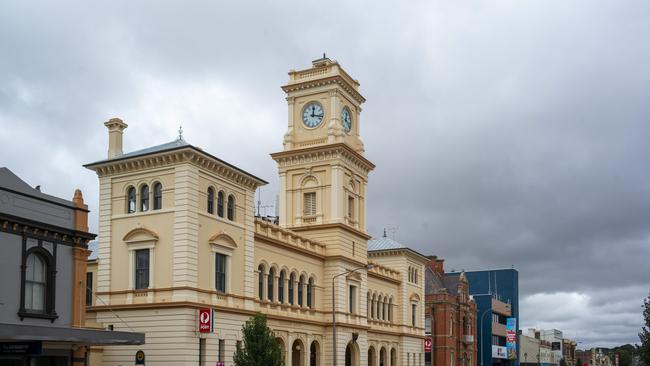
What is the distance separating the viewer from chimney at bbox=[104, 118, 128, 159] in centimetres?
4622

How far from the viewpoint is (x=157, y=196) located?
42812 millimetres

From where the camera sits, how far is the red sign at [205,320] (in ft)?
134

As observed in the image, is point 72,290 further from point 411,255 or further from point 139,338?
point 411,255

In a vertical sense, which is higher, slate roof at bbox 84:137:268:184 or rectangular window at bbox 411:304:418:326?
slate roof at bbox 84:137:268:184

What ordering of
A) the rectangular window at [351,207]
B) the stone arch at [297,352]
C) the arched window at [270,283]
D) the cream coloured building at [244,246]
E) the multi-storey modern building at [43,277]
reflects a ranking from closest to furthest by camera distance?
1. the multi-storey modern building at [43,277]
2. the cream coloured building at [244,246]
3. the arched window at [270,283]
4. the stone arch at [297,352]
5. the rectangular window at [351,207]

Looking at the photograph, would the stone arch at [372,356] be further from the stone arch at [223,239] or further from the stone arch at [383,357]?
the stone arch at [223,239]

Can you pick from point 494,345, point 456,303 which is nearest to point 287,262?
point 456,303

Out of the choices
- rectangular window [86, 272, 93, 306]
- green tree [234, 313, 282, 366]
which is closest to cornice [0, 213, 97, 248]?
green tree [234, 313, 282, 366]

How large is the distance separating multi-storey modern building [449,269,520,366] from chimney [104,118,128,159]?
64447 millimetres

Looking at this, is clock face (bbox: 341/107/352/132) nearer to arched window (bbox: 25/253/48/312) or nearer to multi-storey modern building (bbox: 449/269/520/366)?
arched window (bbox: 25/253/48/312)

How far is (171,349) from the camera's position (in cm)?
4053

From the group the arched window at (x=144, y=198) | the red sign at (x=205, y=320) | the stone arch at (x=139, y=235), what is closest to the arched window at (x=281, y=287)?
the red sign at (x=205, y=320)

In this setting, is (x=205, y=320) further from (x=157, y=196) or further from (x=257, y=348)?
(x=157, y=196)

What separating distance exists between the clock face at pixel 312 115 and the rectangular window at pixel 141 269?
72.2ft
